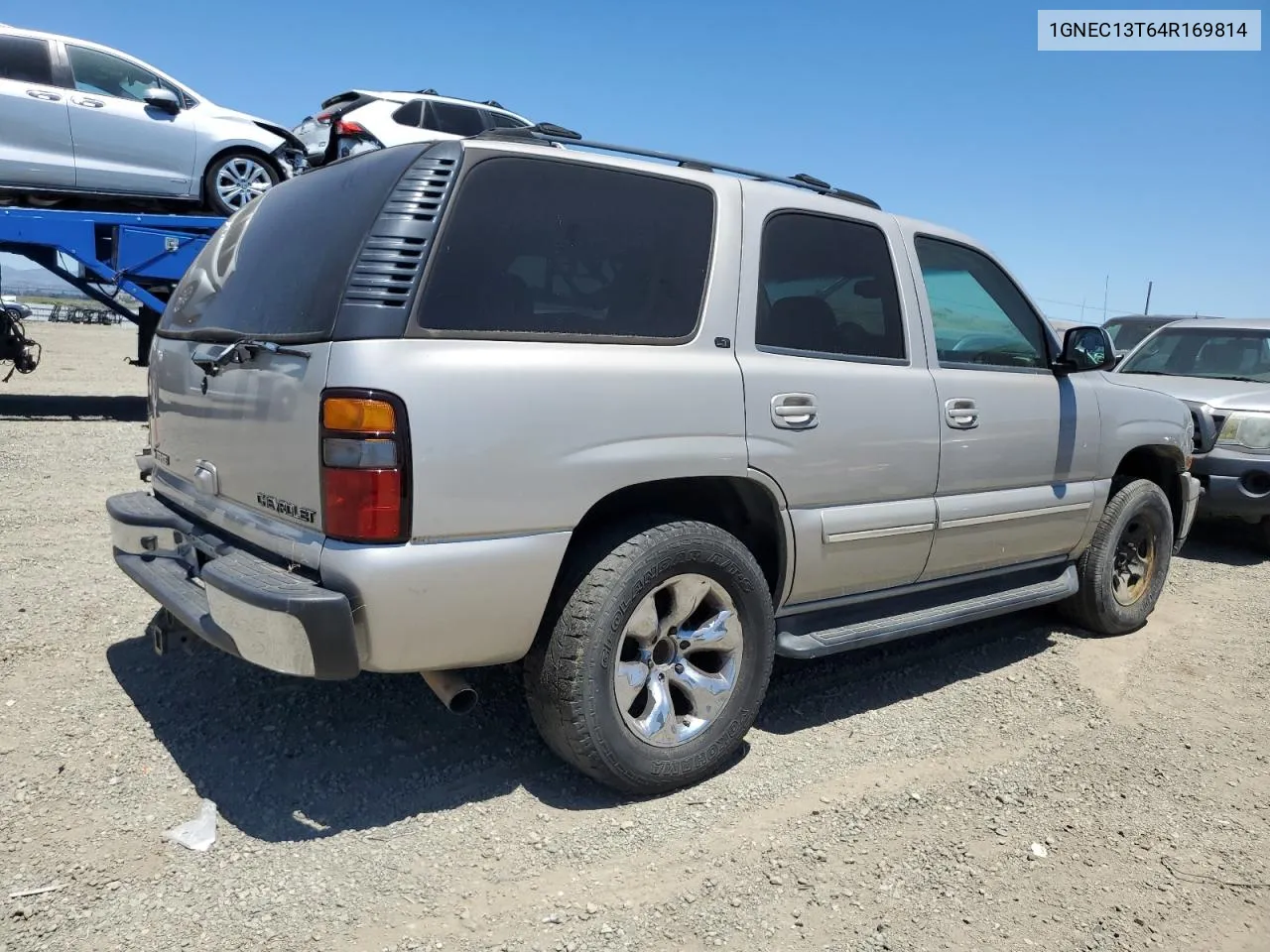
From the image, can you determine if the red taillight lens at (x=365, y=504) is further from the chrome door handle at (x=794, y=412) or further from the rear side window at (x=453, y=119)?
the rear side window at (x=453, y=119)

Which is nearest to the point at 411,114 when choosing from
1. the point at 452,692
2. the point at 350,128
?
the point at 350,128

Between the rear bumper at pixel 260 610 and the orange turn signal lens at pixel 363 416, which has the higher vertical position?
the orange turn signal lens at pixel 363 416

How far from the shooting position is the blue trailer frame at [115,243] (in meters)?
8.85

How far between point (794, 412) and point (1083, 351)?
73.6 inches

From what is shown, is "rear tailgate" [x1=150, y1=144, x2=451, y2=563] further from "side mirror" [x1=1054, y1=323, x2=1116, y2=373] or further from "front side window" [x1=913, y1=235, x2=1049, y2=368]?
"side mirror" [x1=1054, y1=323, x2=1116, y2=373]

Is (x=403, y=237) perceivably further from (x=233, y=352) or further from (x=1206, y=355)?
(x=1206, y=355)

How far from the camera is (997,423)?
3963mm

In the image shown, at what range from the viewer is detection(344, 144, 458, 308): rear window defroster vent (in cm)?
255

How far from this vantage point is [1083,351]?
4.32 m

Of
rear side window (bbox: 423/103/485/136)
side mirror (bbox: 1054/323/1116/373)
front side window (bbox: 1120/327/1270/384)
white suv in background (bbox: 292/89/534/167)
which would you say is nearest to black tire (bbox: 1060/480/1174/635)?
side mirror (bbox: 1054/323/1116/373)

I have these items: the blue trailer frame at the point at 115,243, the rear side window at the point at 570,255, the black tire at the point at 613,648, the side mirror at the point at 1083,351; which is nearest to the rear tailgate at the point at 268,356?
the rear side window at the point at 570,255

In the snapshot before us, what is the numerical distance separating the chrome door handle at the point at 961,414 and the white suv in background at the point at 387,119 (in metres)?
7.63

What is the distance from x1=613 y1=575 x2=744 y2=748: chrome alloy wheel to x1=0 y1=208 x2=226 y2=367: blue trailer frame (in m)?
7.44

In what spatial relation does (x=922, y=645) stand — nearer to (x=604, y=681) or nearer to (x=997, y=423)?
(x=997, y=423)
